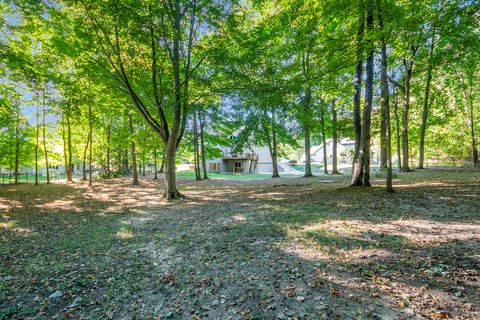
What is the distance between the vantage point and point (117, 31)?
983 centimetres

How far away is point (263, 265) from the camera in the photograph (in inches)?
156

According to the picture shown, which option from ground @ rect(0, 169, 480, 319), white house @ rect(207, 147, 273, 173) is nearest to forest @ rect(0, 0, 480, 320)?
ground @ rect(0, 169, 480, 319)

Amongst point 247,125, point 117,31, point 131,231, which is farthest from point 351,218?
point 117,31

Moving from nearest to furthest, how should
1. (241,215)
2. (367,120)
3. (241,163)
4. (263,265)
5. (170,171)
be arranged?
(263,265), (241,215), (367,120), (170,171), (241,163)

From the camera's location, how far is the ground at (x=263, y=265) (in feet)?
9.50

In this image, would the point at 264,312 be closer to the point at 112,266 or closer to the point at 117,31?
the point at 112,266

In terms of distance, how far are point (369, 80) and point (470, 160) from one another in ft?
79.1

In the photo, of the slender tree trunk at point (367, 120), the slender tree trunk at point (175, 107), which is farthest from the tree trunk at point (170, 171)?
the slender tree trunk at point (367, 120)

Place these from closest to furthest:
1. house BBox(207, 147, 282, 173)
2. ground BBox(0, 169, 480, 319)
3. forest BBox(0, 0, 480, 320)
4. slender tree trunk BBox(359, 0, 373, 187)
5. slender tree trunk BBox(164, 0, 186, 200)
Result: ground BBox(0, 169, 480, 319) → forest BBox(0, 0, 480, 320) → slender tree trunk BBox(359, 0, 373, 187) → slender tree trunk BBox(164, 0, 186, 200) → house BBox(207, 147, 282, 173)

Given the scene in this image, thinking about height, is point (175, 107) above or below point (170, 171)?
above

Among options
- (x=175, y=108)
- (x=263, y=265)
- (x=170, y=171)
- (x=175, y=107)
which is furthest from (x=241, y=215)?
(x=175, y=108)

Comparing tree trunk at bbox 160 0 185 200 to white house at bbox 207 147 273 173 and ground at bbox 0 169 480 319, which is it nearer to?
ground at bbox 0 169 480 319

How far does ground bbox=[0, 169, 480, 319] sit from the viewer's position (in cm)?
290

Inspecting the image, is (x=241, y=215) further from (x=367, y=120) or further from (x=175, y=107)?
(x=367, y=120)
